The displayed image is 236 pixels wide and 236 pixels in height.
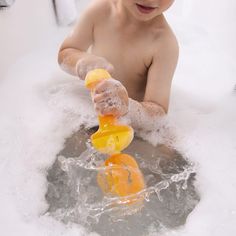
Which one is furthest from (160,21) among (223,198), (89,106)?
(223,198)

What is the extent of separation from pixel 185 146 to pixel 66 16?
0.78 m

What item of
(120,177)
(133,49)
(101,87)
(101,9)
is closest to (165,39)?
(133,49)

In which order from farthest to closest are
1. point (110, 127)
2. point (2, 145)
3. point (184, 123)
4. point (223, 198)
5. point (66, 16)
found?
1. point (66, 16)
2. point (184, 123)
3. point (2, 145)
4. point (223, 198)
5. point (110, 127)

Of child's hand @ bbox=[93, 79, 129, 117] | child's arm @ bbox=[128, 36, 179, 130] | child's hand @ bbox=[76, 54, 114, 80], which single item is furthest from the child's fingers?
child's arm @ bbox=[128, 36, 179, 130]

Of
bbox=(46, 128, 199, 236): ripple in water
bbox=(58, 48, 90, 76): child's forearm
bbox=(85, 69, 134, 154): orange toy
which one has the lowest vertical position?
bbox=(46, 128, 199, 236): ripple in water

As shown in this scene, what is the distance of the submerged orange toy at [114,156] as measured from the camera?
0.93 metres

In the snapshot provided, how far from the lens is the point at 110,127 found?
940 millimetres

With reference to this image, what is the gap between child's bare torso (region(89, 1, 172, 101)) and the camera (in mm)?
1176

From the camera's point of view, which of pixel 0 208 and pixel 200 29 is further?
pixel 200 29

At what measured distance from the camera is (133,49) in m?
1.18

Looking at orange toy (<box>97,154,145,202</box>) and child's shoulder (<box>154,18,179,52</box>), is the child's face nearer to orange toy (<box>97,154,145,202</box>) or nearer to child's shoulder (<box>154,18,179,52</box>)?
child's shoulder (<box>154,18,179,52</box>)

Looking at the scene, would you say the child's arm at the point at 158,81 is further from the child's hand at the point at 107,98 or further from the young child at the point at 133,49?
the child's hand at the point at 107,98

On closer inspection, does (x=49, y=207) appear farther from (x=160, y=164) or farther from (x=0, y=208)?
(x=160, y=164)

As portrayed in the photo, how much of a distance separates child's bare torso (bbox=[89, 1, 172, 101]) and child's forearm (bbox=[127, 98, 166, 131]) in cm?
11
